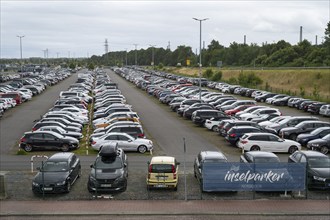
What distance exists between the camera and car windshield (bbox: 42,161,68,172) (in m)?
20.0

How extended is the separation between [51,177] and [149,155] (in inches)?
355

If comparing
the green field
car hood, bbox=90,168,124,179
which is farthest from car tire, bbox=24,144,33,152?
the green field

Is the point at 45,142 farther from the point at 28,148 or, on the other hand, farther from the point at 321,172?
the point at 321,172

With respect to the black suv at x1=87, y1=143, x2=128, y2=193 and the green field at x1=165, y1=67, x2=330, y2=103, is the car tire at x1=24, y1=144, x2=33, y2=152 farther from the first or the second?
the green field at x1=165, y1=67, x2=330, y2=103

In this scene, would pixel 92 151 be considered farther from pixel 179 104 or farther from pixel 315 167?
pixel 179 104

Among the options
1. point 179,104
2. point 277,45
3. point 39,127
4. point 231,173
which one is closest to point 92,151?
point 39,127

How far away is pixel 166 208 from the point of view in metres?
17.8

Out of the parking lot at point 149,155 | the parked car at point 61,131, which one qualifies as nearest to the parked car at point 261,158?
the parking lot at point 149,155

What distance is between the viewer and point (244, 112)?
42.4 meters

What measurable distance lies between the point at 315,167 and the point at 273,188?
8.35 ft

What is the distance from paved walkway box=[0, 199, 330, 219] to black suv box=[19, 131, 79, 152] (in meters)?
10.2

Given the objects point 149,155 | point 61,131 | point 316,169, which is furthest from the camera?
point 61,131

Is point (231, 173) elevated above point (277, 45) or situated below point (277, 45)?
below

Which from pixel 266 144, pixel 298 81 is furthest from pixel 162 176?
pixel 298 81
